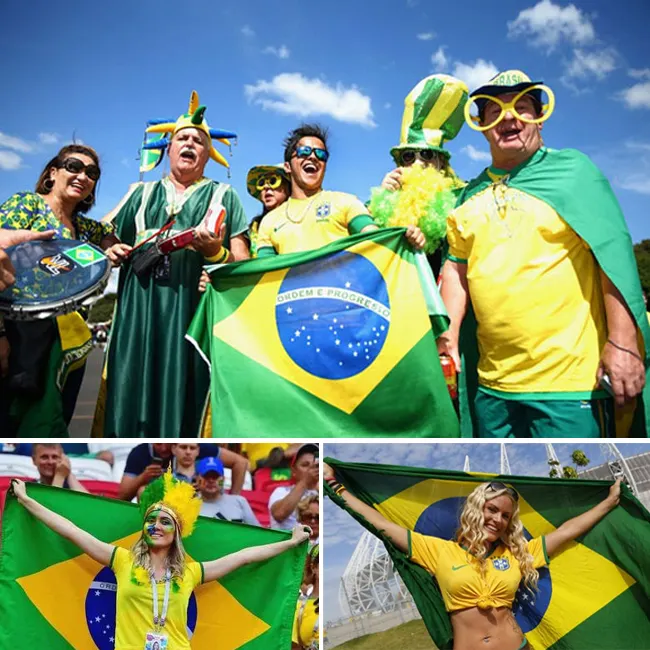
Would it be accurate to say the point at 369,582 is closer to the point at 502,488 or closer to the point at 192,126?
the point at 502,488

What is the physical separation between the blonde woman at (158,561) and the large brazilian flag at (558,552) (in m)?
0.47

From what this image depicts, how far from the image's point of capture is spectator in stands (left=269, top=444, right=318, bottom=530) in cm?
303

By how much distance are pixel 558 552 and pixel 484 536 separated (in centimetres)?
39

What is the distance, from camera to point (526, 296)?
3.23 meters

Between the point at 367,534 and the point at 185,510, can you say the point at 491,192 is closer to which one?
the point at 367,534

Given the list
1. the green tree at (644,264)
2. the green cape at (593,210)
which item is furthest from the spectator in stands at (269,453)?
the green tree at (644,264)

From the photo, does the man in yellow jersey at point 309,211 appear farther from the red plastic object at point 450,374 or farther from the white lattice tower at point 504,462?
the white lattice tower at point 504,462

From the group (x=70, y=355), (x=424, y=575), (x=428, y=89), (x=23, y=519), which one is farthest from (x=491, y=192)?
(x=23, y=519)

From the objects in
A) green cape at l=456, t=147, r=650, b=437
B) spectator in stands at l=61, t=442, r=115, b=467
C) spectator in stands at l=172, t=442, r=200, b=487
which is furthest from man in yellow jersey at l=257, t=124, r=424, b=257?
spectator in stands at l=61, t=442, r=115, b=467

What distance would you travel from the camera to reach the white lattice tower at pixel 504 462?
3054 millimetres

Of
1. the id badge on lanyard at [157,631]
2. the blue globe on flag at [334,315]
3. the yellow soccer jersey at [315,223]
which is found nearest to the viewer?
the id badge on lanyard at [157,631]

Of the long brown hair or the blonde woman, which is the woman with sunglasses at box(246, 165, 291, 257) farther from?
the blonde woman

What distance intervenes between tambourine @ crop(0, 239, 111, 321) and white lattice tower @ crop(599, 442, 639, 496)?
2585 mm

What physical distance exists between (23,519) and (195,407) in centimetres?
128
